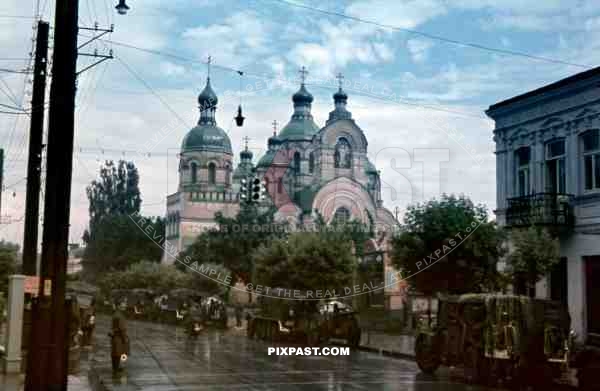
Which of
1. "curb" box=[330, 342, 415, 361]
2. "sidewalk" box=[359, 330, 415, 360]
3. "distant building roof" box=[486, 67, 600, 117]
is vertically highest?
"distant building roof" box=[486, 67, 600, 117]

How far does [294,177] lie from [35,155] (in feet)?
236

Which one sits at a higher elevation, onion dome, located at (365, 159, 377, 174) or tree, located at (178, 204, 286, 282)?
onion dome, located at (365, 159, 377, 174)

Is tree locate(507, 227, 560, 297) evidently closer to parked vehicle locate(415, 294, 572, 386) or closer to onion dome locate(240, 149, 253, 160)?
parked vehicle locate(415, 294, 572, 386)

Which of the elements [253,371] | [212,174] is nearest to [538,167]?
[253,371]

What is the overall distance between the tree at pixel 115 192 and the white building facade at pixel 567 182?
63.3 m

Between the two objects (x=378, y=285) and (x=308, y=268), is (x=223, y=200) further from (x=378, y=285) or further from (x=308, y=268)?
(x=308, y=268)

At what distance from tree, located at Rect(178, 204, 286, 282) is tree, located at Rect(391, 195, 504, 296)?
115 feet

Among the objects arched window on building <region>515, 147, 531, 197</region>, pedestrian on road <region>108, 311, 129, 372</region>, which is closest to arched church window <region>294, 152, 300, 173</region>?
arched window on building <region>515, 147, 531, 197</region>

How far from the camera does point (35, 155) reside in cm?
2127

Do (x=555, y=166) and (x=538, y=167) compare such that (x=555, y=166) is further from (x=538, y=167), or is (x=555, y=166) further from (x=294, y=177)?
(x=294, y=177)

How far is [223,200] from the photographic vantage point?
84750 millimetres

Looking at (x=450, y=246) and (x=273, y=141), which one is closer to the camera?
(x=450, y=246)

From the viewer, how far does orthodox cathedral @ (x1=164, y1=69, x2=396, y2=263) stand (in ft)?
271

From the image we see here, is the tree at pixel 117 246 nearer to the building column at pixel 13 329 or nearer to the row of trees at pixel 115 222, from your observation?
the row of trees at pixel 115 222
